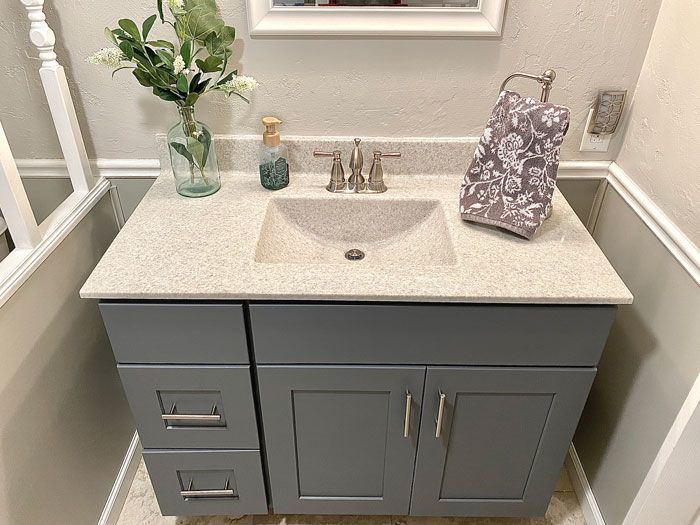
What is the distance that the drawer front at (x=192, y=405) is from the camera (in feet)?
3.55

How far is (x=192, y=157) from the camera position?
1.23 metres

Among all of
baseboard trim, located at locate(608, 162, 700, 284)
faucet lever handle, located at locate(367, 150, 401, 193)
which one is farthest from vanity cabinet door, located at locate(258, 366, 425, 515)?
baseboard trim, located at locate(608, 162, 700, 284)

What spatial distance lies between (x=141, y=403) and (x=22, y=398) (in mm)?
222

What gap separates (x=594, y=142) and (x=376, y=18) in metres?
0.63

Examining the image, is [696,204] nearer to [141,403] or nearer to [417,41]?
[417,41]

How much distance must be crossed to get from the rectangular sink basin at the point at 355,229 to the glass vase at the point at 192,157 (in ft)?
0.54

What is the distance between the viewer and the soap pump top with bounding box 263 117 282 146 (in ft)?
4.06

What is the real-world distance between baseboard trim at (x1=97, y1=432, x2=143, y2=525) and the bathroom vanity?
8.5 inches

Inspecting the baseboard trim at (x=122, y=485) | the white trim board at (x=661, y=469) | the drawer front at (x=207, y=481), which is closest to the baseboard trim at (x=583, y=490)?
the white trim board at (x=661, y=469)

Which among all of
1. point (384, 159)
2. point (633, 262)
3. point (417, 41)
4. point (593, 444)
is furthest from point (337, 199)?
point (593, 444)

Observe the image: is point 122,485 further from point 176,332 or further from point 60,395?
point 176,332

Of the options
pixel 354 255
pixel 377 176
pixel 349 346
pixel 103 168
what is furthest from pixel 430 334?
pixel 103 168

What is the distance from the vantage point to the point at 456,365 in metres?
1.08

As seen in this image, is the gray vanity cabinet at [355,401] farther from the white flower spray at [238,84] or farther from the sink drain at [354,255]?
the white flower spray at [238,84]
